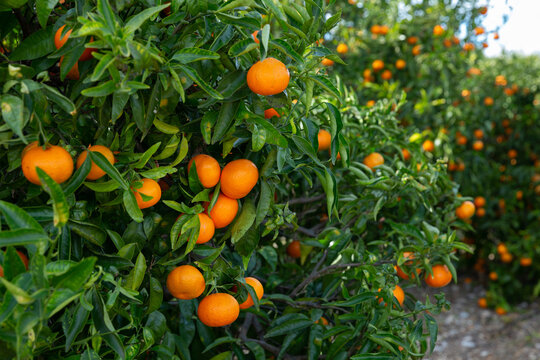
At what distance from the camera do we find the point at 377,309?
1.08 m

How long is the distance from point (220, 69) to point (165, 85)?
14 centimetres

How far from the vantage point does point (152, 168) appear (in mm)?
806

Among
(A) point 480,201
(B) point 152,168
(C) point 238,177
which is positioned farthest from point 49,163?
(A) point 480,201

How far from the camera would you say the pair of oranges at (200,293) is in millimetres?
857

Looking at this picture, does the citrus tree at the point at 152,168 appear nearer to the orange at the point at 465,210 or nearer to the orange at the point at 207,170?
the orange at the point at 207,170

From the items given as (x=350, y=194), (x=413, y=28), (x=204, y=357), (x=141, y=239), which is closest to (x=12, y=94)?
(x=141, y=239)

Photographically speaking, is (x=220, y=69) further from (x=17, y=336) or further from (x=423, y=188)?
(x=423, y=188)

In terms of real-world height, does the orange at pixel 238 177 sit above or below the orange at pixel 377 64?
above

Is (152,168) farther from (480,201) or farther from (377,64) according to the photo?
(480,201)

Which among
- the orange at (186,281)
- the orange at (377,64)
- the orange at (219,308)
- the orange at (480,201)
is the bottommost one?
the orange at (480,201)

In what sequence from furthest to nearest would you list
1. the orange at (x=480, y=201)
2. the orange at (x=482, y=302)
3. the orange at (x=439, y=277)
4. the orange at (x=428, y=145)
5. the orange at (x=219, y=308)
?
the orange at (x=482, y=302), the orange at (x=480, y=201), the orange at (x=428, y=145), the orange at (x=439, y=277), the orange at (x=219, y=308)

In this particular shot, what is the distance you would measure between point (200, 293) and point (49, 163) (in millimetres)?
367

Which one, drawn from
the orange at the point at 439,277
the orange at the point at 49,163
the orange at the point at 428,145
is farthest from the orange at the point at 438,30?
the orange at the point at 49,163

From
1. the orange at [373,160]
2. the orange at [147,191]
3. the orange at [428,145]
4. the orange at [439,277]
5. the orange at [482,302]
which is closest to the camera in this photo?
the orange at [147,191]
